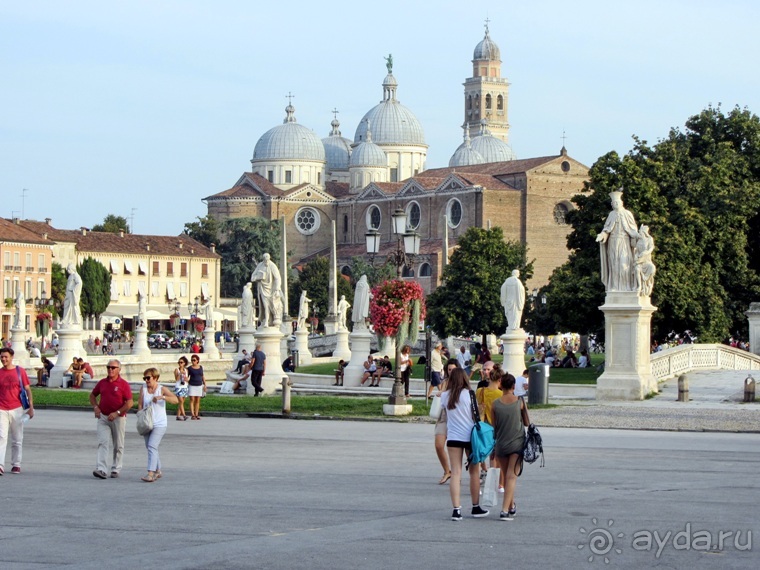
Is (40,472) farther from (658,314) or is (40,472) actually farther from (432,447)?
(658,314)

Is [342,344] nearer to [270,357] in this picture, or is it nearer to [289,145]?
[270,357]

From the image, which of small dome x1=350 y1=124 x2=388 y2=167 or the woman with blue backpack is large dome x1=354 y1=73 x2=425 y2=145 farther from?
the woman with blue backpack

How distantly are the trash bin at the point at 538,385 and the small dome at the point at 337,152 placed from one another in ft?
446

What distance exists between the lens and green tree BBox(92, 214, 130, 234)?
137500mm

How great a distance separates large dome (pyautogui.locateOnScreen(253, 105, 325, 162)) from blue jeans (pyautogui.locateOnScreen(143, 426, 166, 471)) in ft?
452

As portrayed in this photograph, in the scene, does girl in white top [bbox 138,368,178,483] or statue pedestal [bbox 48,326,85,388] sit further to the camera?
statue pedestal [bbox 48,326,85,388]

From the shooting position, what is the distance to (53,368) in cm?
4128

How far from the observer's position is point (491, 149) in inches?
6078

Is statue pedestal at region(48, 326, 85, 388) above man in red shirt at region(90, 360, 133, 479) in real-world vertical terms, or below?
above

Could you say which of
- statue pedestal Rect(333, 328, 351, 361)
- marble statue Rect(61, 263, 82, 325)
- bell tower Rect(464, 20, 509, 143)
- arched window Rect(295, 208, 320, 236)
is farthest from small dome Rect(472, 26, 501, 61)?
marble statue Rect(61, 263, 82, 325)

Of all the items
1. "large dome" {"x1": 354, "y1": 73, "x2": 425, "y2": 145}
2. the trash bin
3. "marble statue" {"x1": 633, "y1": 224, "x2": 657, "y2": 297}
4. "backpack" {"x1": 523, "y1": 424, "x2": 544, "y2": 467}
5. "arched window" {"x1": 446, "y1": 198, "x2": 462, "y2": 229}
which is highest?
"large dome" {"x1": 354, "y1": 73, "x2": 425, "y2": 145}

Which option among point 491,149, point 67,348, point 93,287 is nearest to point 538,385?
point 67,348

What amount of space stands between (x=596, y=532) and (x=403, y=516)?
1900mm

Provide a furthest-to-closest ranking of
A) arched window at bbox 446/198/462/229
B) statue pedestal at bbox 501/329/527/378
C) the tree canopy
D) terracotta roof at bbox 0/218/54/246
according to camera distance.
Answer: arched window at bbox 446/198/462/229 → terracotta roof at bbox 0/218/54/246 → the tree canopy → statue pedestal at bbox 501/329/527/378
